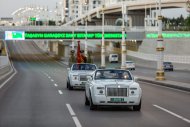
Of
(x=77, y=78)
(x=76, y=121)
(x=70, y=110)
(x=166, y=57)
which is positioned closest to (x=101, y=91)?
(x=70, y=110)

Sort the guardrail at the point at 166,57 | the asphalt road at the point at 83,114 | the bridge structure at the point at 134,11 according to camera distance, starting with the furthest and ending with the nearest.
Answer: the bridge structure at the point at 134,11 → the guardrail at the point at 166,57 → the asphalt road at the point at 83,114

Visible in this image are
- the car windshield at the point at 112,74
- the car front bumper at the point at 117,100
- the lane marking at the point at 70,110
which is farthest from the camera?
the car windshield at the point at 112,74

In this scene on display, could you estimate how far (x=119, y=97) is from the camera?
17.1 meters

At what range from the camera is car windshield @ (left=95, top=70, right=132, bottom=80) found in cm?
1858

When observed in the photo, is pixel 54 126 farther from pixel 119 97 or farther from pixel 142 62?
pixel 142 62

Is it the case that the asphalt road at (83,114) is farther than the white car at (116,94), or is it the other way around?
the white car at (116,94)

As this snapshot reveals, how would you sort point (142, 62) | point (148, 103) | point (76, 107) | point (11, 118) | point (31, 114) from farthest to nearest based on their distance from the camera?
point (142, 62) < point (148, 103) < point (76, 107) < point (31, 114) < point (11, 118)

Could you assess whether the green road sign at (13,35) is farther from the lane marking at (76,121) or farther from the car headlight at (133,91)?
the lane marking at (76,121)

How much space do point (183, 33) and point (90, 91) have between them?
92257mm

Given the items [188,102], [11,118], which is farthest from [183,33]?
[11,118]

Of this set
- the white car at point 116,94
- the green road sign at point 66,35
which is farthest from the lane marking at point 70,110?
the green road sign at point 66,35

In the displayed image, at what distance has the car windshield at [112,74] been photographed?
61.0ft

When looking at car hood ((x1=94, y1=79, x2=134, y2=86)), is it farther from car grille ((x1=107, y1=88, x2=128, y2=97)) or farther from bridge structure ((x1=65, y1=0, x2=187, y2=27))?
bridge structure ((x1=65, y1=0, x2=187, y2=27))

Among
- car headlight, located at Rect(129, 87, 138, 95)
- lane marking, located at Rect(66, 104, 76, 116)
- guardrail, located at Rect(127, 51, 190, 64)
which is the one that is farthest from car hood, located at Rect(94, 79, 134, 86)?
guardrail, located at Rect(127, 51, 190, 64)
